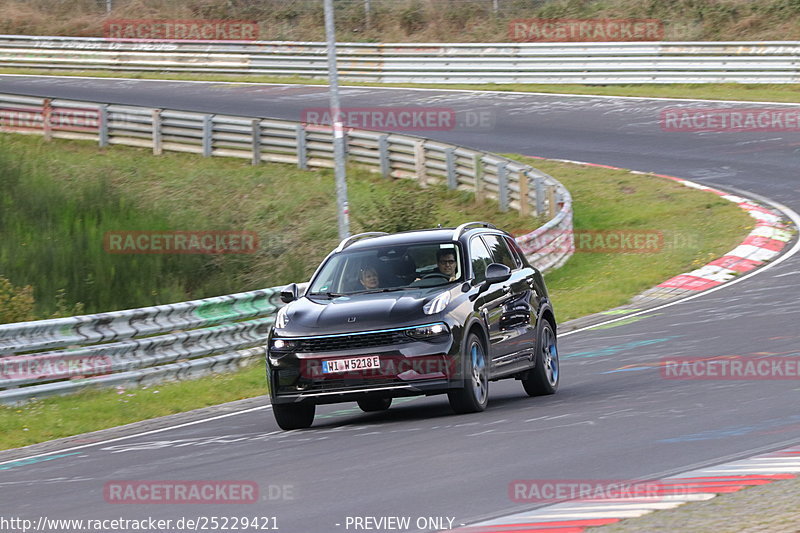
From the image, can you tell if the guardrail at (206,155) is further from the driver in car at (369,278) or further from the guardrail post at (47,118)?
the driver in car at (369,278)

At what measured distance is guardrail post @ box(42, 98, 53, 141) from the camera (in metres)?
37.6

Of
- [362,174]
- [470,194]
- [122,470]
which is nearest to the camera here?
[122,470]

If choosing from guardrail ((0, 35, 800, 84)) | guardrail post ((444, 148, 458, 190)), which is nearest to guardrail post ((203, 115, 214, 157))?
guardrail post ((444, 148, 458, 190))

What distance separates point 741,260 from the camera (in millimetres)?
22062

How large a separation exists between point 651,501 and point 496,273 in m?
5.23

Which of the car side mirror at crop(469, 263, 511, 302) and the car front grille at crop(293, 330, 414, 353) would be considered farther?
the car side mirror at crop(469, 263, 511, 302)

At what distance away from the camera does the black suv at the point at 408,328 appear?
11164mm

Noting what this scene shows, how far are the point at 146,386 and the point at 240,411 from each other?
2359mm

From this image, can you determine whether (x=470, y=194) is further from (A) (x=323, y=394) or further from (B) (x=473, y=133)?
(A) (x=323, y=394)

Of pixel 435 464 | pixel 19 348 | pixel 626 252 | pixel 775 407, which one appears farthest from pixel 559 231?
pixel 435 464

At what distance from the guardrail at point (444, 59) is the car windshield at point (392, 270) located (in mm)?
28338

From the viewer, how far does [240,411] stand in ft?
A: 45.3

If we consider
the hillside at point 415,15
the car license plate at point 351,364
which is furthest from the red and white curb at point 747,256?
the hillside at point 415,15

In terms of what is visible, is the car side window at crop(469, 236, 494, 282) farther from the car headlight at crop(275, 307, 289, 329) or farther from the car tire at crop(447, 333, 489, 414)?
the car headlight at crop(275, 307, 289, 329)
